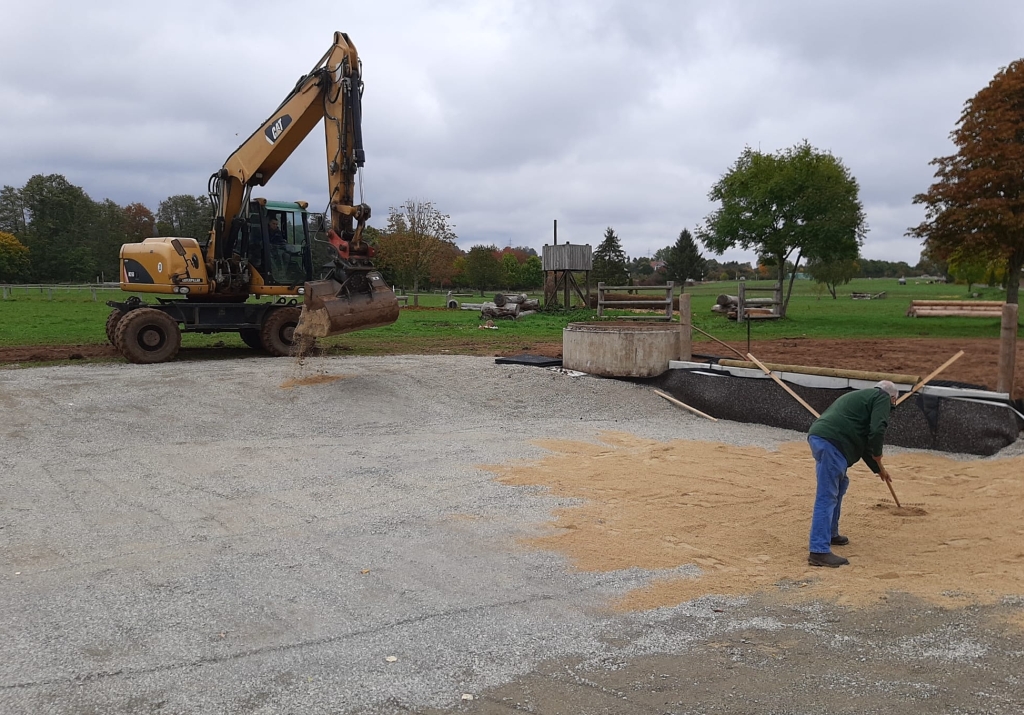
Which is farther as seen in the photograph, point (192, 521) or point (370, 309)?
point (370, 309)

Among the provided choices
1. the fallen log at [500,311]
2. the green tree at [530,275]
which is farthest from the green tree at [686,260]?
the fallen log at [500,311]

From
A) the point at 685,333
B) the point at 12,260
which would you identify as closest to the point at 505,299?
the point at 685,333

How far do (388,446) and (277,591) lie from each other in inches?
173

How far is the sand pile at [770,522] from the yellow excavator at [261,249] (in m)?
5.83

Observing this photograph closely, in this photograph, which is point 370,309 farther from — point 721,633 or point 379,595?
point 721,633

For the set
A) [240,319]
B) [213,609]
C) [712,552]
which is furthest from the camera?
[240,319]

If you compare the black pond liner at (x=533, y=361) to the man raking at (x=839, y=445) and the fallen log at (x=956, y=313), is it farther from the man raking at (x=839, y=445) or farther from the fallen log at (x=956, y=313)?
the fallen log at (x=956, y=313)

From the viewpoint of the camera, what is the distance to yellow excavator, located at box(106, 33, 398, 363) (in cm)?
1316

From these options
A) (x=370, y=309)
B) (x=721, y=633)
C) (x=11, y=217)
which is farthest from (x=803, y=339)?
(x=11, y=217)

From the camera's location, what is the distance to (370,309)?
12.2 m

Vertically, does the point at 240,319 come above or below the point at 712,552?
above

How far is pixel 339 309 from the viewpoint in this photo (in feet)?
38.9

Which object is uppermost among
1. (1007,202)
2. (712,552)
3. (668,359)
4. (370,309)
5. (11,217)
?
(11,217)

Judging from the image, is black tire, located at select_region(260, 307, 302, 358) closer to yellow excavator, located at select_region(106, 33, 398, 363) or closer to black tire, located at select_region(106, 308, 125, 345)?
yellow excavator, located at select_region(106, 33, 398, 363)
